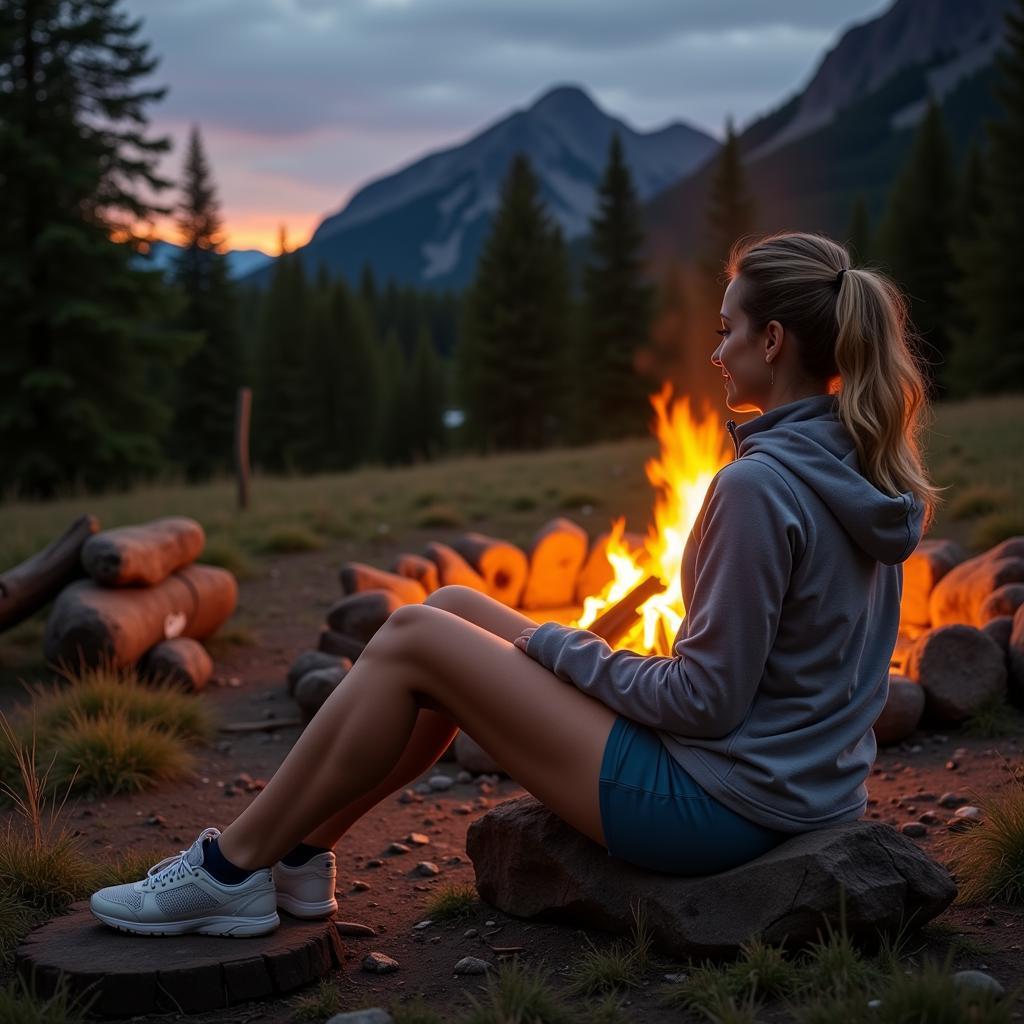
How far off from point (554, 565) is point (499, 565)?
0.34 metres

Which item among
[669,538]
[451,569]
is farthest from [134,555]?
[669,538]

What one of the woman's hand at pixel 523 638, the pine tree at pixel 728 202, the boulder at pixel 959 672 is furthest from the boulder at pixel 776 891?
the pine tree at pixel 728 202

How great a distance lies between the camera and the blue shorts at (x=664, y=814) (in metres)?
2.42

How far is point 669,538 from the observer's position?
4711 mm

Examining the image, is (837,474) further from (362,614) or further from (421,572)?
(421,572)

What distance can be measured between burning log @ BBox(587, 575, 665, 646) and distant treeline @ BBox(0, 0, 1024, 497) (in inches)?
48.9

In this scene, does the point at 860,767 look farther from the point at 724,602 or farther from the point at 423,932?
the point at 423,932

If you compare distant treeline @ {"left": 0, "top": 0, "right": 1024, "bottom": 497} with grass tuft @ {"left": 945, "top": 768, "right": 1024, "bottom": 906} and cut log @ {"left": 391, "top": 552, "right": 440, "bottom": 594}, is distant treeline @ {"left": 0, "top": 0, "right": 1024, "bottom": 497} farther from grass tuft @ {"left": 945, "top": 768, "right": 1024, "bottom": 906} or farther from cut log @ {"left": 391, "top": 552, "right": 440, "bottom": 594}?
cut log @ {"left": 391, "top": 552, "right": 440, "bottom": 594}

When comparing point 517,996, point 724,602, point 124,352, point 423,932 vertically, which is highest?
point 124,352

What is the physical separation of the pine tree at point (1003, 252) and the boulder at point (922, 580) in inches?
855

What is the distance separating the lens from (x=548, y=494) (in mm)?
10672

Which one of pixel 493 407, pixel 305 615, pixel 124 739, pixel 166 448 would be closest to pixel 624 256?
pixel 493 407

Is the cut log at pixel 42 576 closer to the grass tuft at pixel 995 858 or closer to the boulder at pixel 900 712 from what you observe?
the boulder at pixel 900 712

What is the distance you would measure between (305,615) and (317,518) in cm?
273
